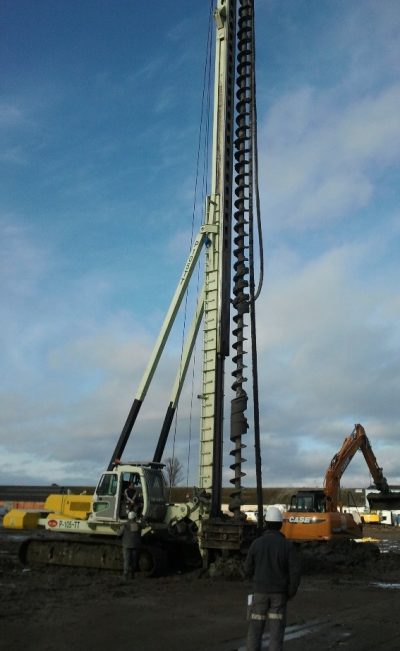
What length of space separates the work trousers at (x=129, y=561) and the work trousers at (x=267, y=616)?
30.3 feet

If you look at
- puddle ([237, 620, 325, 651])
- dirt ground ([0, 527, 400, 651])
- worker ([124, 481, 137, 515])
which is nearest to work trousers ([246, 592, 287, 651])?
dirt ground ([0, 527, 400, 651])

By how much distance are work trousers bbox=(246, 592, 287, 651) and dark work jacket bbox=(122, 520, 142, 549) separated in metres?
9.00

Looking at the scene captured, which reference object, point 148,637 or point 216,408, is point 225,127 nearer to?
point 216,408

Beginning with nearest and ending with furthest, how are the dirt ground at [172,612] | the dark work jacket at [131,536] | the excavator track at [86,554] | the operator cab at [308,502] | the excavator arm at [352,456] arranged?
the dirt ground at [172,612]
the dark work jacket at [131,536]
the excavator track at [86,554]
the operator cab at [308,502]
the excavator arm at [352,456]

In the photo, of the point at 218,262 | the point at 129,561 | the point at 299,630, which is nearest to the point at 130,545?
the point at 129,561

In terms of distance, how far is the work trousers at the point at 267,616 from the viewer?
21.8ft

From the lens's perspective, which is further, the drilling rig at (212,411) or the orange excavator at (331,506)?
the orange excavator at (331,506)

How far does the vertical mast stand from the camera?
16.7 m

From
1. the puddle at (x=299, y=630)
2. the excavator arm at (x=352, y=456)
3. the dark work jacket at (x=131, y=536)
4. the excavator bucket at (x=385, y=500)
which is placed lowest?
the puddle at (x=299, y=630)

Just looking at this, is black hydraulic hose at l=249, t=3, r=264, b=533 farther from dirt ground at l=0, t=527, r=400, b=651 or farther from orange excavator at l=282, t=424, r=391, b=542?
orange excavator at l=282, t=424, r=391, b=542

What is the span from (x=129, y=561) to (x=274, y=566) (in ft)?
31.7

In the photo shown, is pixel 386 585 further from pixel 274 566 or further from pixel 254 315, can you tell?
pixel 274 566

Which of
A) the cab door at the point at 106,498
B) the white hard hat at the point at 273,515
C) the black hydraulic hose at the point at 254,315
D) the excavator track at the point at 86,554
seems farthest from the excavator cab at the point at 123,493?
the white hard hat at the point at 273,515

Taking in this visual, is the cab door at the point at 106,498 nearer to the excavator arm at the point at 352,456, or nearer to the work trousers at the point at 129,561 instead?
the work trousers at the point at 129,561
